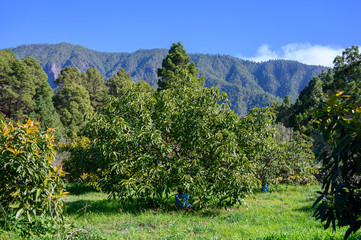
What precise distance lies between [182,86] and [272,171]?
254 inches

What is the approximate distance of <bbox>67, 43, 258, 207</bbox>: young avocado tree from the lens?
290 inches

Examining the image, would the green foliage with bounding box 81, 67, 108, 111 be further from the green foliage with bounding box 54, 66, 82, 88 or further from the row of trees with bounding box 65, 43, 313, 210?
the row of trees with bounding box 65, 43, 313, 210

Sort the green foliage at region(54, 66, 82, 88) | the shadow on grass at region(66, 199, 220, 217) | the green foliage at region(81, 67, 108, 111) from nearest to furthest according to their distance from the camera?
the shadow on grass at region(66, 199, 220, 217), the green foliage at region(54, 66, 82, 88), the green foliage at region(81, 67, 108, 111)

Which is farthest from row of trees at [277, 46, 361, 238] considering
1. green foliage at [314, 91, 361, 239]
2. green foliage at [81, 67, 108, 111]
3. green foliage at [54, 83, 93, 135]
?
green foliage at [81, 67, 108, 111]

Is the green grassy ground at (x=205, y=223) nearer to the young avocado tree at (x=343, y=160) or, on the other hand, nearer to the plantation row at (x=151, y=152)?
the plantation row at (x=151, y=152)

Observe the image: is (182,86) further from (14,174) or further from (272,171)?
(272,171)

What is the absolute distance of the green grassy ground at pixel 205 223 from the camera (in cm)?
545

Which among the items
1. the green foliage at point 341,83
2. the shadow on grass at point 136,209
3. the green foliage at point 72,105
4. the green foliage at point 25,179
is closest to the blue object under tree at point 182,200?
the shadow on grass at point 136,209

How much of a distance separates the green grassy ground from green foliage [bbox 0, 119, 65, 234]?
95cm

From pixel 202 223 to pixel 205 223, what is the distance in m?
0.10

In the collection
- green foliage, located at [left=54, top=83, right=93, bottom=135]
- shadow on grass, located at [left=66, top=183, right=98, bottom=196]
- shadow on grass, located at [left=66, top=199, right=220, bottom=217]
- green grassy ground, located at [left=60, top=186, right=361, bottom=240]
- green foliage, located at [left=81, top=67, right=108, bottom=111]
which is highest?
green foliage, located at [left=81, top=67, right=108, bottom=111]

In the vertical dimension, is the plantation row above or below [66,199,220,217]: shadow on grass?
above

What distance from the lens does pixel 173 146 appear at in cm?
859

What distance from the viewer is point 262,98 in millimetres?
172125
